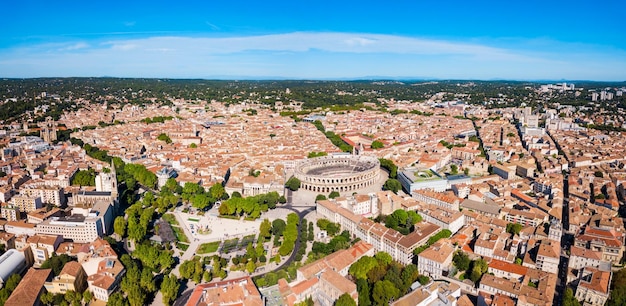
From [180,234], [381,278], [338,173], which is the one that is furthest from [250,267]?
[338,173]

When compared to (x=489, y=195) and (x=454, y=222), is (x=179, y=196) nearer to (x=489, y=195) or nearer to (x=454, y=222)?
(x=454, y=222)

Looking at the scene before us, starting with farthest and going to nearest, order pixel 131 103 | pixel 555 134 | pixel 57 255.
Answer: pixel 131 103, pixel 555 134, pixel 57 255

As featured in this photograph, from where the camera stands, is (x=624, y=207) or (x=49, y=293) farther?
(x=624, y=207)

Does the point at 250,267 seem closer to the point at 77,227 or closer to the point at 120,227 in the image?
the point at 120,227

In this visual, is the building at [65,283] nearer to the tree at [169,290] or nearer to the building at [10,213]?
the tree at [169,290]

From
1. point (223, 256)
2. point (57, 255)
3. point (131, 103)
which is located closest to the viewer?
point (57, 255)

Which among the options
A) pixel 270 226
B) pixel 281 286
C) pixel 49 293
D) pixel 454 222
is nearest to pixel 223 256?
pixel 270 226

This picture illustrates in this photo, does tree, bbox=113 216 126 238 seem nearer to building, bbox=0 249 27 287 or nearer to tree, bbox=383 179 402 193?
building, bbox=0 249 27 287
